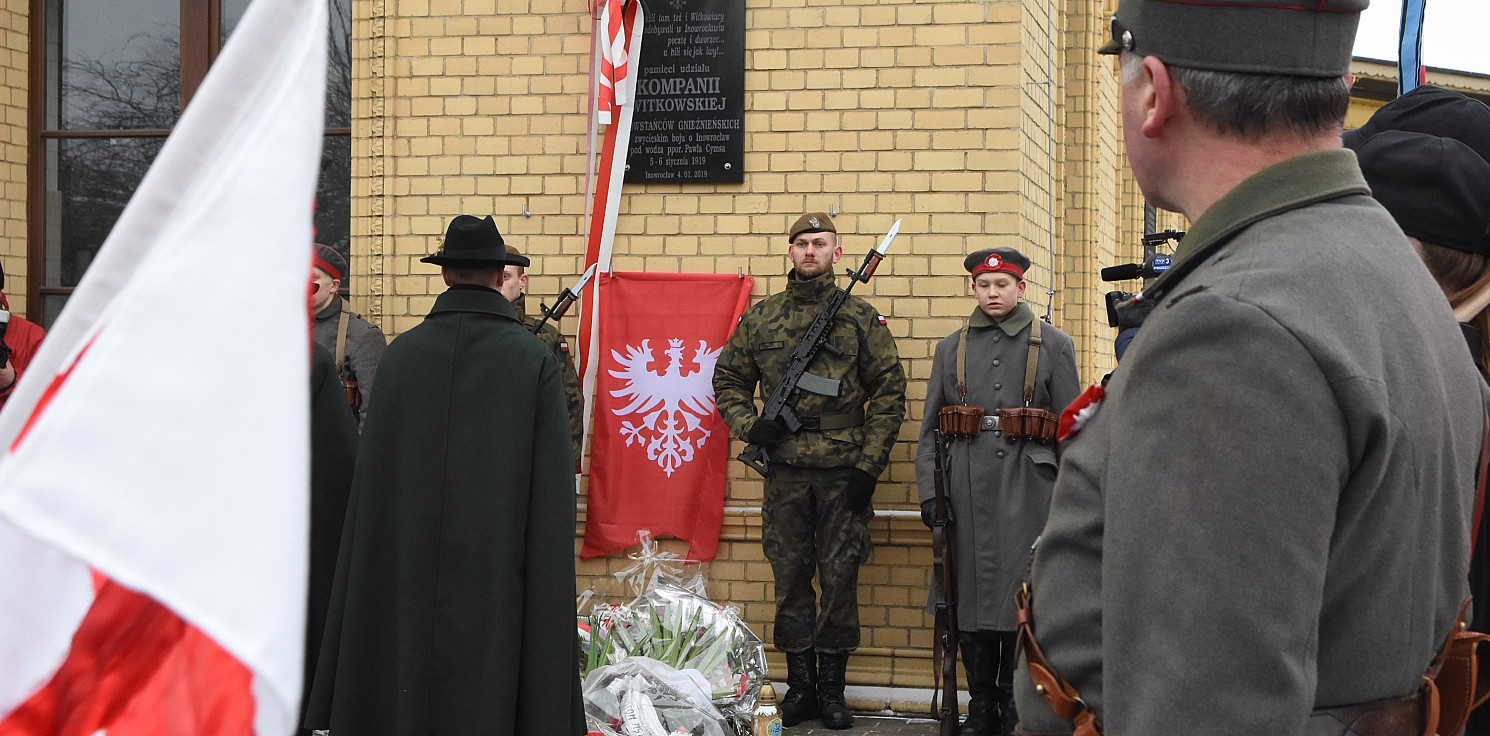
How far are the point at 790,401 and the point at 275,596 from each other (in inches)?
201

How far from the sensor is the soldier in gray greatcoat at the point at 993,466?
558 centimetres

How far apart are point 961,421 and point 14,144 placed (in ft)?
19.5

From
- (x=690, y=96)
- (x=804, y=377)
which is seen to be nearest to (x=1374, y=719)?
(x=804, y=377)

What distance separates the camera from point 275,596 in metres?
0.84

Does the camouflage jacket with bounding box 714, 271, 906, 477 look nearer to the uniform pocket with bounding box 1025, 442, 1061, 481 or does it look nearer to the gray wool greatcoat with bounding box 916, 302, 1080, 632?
the gray wool greatcoat with bounding box 916, 302, 1080, 632

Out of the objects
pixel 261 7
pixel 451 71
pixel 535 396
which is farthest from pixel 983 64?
pixel 261 7

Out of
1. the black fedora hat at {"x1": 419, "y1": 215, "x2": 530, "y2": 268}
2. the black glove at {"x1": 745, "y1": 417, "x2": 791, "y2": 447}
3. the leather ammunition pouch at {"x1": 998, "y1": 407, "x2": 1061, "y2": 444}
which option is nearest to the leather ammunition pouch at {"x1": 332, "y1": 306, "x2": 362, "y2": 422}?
the black glove at {"x1": 745, "y1": 417, "x2": 791, "y2": 447}

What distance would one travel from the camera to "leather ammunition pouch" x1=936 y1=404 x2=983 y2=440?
18.6ft

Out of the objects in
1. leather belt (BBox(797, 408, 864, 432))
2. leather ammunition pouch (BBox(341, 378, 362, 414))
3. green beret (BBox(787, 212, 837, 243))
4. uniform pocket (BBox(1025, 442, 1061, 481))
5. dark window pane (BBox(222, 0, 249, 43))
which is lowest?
uniform pocket (BBox(1025, 442, 1061, 481))

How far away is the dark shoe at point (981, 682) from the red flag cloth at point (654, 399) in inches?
60.7

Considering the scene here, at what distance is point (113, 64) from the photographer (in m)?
7.36

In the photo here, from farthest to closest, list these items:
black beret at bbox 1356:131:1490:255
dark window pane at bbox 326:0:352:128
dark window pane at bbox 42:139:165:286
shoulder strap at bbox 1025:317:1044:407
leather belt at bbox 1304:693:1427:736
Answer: dark window pane at bbox 42:139:165:286, dark window pane at bbox 326:0:352:128, shoulder strap at bbox 1025:317:1044:407, black beret at bbox 1356:131:1490:255, leather belt at bbox 1304:693:1427:736

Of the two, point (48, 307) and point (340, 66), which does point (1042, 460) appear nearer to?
point (340, 66)

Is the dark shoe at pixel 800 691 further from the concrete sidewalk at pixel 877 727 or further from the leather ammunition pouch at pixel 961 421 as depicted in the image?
the leather ammunition pouch at pixel 961 421
